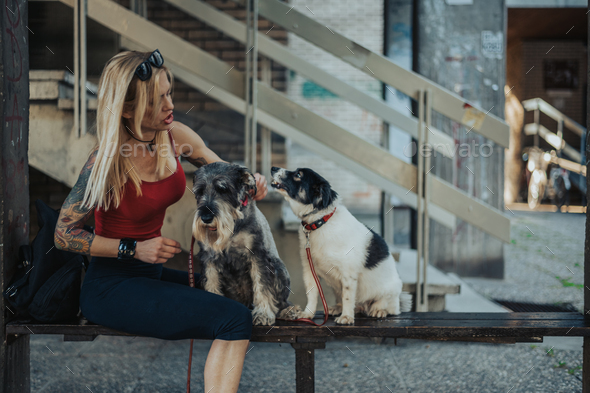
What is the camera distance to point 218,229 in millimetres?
1984

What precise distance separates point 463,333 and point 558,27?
1336cm

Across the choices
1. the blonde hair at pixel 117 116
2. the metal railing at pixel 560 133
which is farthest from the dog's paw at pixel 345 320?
the metal railing at pixel 560 133

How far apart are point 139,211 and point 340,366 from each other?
1947mm

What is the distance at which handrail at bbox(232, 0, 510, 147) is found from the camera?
3238 millimetres

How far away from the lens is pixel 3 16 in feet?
7.04

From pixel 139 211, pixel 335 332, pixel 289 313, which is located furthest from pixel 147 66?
pixel 335 332

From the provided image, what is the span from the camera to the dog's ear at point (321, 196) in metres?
2.21

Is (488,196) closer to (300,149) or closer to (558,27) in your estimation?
(300,149)

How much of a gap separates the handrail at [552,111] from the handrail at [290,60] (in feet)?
34.5

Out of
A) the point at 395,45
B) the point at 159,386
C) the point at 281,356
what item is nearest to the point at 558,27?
the point at 395,45

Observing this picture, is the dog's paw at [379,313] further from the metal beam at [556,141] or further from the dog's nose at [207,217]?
the metal beam at [556,141]

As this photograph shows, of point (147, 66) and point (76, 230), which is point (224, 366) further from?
point (147, 66)

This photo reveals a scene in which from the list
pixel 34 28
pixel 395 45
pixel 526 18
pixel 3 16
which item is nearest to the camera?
pixel 3 16

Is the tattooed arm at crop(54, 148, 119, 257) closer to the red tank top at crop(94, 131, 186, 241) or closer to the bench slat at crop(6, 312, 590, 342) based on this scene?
the red tank top at crop(94, 131, 186, 241)
